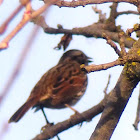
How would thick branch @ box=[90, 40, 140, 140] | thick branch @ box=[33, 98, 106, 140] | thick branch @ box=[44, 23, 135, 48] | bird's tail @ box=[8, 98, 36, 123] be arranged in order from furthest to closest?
bird's tail @ box=[8, 98, 36, 123] < thick branch @ box=[44, 23, 135, 48] < thick branch @ box=[33, 98, 106, 140] < thick branch @ box=[90, 40, 140, 140]

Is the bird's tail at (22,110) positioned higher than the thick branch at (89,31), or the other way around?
the thick branch at (89,31)

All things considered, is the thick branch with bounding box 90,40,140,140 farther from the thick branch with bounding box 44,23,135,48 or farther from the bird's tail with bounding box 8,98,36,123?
the bird's tail with bounding box 8,98,36,123

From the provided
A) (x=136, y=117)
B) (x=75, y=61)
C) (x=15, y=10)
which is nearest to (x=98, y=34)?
(x=136, y=117)

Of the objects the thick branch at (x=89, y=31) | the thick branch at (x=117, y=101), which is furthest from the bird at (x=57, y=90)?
the thick branch at (x=117, y=101)

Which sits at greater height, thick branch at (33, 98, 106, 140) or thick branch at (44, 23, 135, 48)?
thick branch at (44, 23, 135, 48)

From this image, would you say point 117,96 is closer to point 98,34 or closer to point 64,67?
point 98,34

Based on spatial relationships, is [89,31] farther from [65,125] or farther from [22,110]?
[22,110]

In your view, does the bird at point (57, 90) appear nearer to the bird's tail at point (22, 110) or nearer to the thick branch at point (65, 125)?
the bird's tail at point (22, 110)

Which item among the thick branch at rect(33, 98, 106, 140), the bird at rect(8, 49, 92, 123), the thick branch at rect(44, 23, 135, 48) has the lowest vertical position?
the bird at rect(8, 49, 92, 123)

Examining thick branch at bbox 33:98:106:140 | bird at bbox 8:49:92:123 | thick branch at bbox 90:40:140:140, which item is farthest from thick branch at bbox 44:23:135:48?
thick branch at bbox 90:40:140:140

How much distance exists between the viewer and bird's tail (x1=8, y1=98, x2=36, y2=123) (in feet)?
18.4

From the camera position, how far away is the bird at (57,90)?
235 inches

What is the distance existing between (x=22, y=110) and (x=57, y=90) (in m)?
0.70

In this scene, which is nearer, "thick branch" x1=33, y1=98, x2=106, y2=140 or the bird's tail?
"thick branch" x1=33, y1=98, x2=106, y2=140
